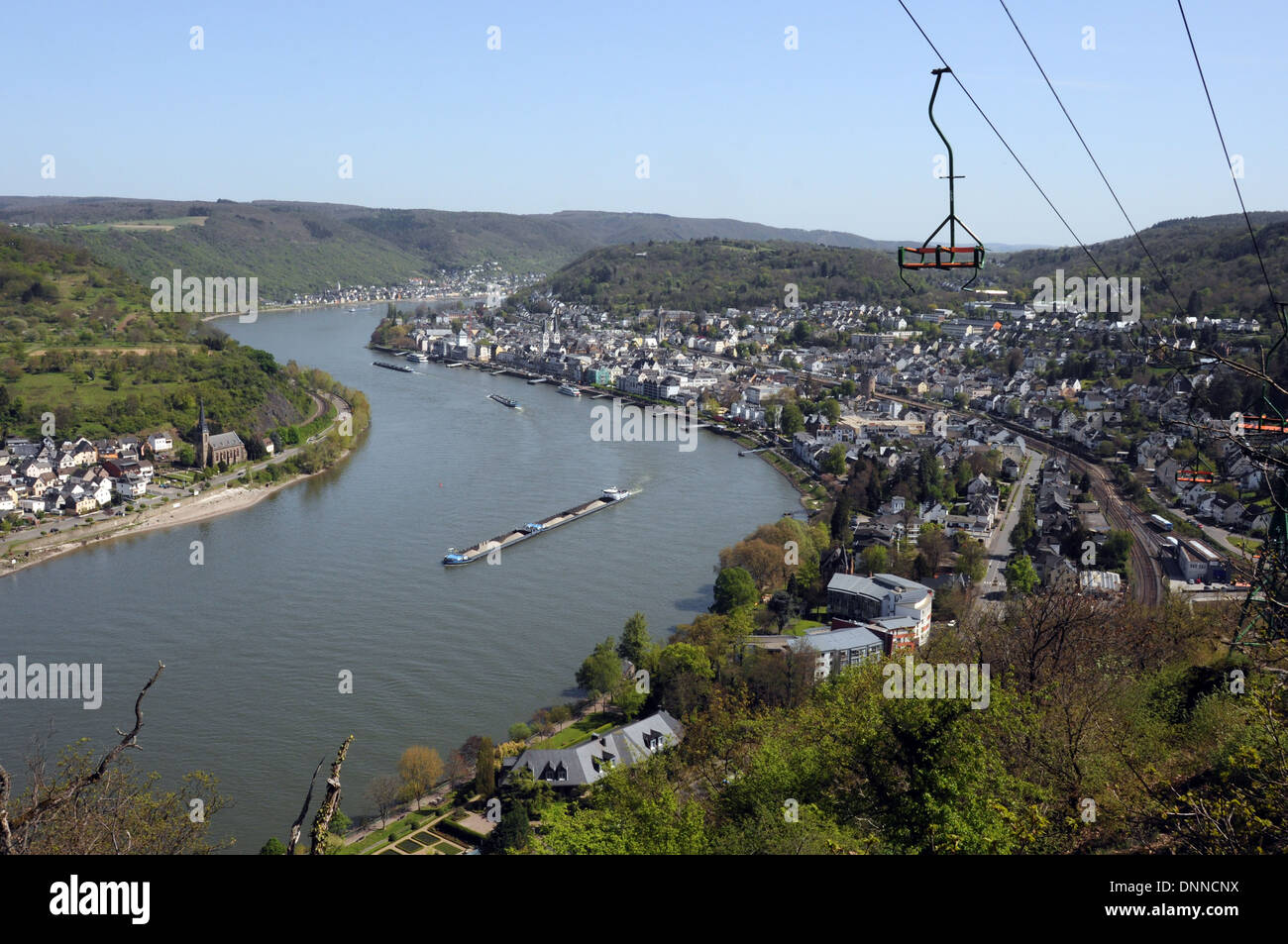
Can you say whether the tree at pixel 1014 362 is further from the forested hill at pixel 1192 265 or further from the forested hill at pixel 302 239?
the forested hill at pixel 302 239

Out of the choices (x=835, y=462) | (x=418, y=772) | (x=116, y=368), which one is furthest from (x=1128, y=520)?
(x=116, y=368)

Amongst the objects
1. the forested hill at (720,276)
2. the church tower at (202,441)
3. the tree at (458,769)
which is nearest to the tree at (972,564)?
the tree at (458,769)

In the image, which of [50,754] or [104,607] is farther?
A: [104,607]

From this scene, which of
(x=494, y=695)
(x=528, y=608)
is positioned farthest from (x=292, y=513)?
(x=494, y=695)

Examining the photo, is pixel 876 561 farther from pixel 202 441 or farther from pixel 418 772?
pixel 202 441

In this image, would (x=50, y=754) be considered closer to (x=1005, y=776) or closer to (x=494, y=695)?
(x=494, y=695)

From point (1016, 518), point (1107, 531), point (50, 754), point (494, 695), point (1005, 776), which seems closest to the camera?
point (1005, 776)
